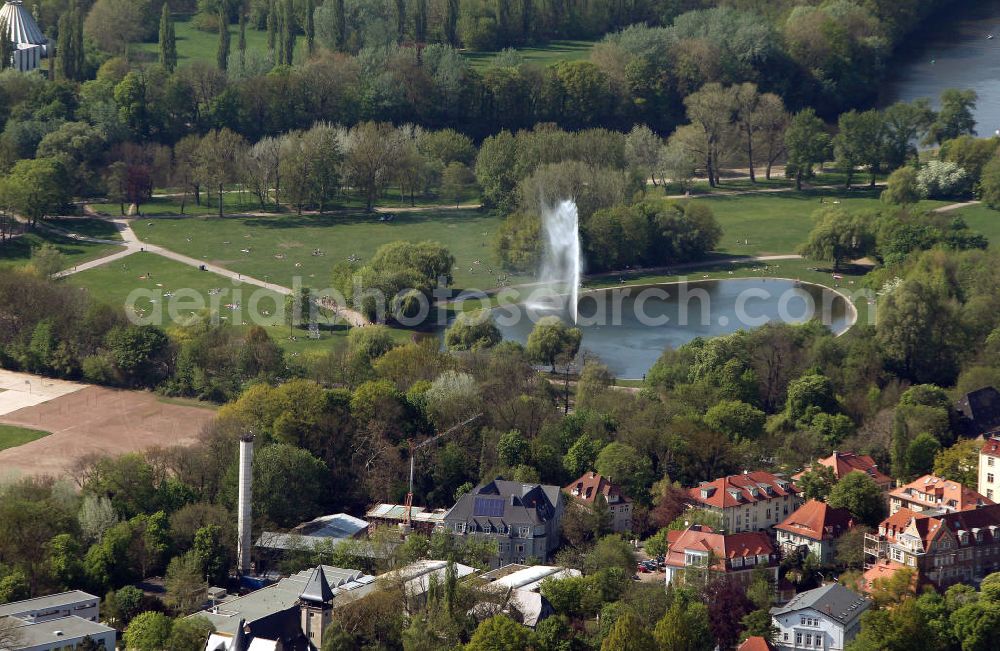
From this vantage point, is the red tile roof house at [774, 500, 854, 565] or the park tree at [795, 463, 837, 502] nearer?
the red tile roof house at [774, 500, 854, 565]

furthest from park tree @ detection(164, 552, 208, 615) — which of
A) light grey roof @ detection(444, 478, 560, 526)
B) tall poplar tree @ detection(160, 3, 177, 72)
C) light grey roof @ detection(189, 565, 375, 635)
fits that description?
tall poplar tree @ detection(160, 3, 177, 72)

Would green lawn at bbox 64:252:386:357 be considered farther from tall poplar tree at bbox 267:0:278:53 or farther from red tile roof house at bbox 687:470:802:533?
tall poplar tree at bbox 267:0:278:53

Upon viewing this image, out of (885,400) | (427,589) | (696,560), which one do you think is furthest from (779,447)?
(427,589)

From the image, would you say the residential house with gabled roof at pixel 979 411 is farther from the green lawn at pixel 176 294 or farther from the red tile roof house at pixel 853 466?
the green lawn at pixel 176 294

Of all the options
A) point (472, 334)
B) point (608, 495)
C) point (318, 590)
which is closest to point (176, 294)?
point (472, 334)

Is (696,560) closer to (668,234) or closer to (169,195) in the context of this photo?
(668,234)
